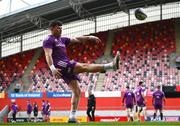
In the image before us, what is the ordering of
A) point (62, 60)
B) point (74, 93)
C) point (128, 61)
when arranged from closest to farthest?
point (62, 60) → point (74, 93) → point (128, 61)

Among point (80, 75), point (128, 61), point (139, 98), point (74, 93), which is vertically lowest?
point (74, 93)

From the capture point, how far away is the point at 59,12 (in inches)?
1679

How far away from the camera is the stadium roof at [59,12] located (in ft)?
133

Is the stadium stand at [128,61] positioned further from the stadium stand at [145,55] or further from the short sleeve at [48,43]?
the short sleeve at [48,43]

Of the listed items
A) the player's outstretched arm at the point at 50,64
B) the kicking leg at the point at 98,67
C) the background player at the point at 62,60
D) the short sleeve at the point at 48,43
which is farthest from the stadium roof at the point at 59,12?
the kicking leg at the point at 98,67

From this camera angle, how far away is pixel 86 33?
156 feet

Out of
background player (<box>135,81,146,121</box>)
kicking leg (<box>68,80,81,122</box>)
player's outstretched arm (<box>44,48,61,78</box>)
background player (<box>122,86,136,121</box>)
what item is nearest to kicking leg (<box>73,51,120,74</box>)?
player's outstretched arm (<box>44,48,61,78</box>)

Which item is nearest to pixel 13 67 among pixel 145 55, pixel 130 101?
pixel 145 55

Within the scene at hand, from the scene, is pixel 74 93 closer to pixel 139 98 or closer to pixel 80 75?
pixel 139 98

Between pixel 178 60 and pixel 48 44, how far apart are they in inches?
1255

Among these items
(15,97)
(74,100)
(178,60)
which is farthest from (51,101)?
(74,100)

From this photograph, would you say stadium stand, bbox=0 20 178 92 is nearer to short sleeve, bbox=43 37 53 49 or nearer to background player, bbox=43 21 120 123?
background player, bbox=43 21 120 123

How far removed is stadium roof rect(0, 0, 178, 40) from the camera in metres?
40.6

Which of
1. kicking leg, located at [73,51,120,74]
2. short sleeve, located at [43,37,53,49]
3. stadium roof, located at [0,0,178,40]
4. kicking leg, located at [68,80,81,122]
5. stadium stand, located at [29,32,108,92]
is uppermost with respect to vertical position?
stadium roof, located at [0,0,178,40]
